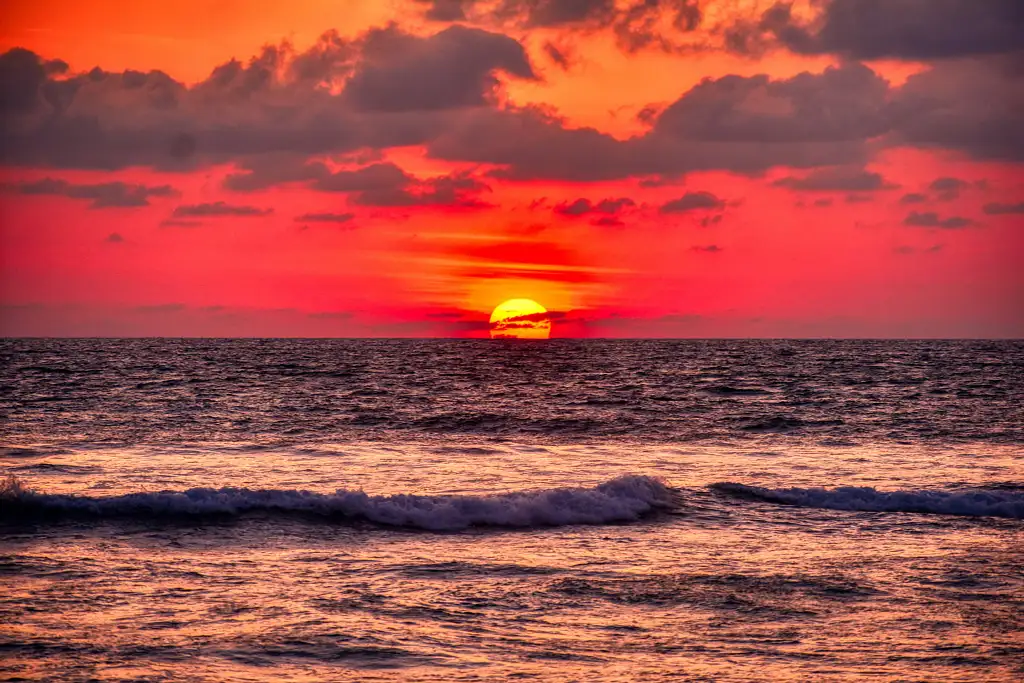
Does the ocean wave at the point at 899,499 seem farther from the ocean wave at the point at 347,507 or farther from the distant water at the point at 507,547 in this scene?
the ocean wave at the point at 347,507

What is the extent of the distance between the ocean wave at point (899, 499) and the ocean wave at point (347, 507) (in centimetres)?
292

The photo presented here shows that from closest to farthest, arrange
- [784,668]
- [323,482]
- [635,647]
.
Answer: [784,668]
[635,647]
[323,482]

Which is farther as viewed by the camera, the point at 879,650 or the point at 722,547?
the point at 722,547

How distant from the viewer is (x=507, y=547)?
17.0 meters

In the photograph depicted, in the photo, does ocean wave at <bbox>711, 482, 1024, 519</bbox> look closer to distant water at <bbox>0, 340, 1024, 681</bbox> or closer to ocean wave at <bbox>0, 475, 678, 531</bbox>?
distant water at <bbox>0, 340, 1024, 681</bbox>

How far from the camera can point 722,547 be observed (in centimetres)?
1686

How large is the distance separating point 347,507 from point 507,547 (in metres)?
4.40

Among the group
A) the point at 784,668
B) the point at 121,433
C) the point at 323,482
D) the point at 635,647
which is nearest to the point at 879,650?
the point at 784,668

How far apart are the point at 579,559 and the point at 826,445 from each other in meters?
19.0

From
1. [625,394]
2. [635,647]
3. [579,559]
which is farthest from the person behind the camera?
[625,394]

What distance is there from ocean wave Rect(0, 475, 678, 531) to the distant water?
0.07 metres

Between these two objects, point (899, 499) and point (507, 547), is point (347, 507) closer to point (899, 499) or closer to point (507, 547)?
point (507, 547)

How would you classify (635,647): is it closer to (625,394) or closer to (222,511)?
(222,511)

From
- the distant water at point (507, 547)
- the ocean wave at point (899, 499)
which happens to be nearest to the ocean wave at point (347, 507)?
the distant water at point (507, 547)
